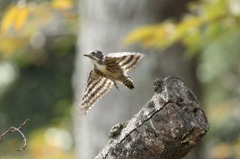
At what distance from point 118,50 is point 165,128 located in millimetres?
1927

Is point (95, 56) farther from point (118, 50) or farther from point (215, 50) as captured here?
point (215, 50)

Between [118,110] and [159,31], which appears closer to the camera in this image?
[159,31]

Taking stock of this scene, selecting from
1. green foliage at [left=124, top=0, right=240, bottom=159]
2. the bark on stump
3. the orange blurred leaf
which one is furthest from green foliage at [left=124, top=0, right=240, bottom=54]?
the bark on stump

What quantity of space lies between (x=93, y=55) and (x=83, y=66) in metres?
2.13

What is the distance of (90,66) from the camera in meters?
3.14

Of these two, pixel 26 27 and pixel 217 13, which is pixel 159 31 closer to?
pixel 217 13

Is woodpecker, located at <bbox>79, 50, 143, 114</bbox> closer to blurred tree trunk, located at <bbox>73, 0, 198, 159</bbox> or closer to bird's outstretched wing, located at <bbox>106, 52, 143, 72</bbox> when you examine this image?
bird's outstretched wing, located at <bbox>106, 52, 143, 72</bbox>

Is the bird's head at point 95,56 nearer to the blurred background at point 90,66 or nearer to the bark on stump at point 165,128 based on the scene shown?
the bark on stump at point 165,128

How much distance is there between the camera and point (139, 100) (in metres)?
3.10

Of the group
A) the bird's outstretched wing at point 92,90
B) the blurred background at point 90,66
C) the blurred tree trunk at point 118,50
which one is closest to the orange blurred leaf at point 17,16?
the blurred background at point 90,66

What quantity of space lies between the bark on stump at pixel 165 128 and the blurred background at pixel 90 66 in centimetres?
36

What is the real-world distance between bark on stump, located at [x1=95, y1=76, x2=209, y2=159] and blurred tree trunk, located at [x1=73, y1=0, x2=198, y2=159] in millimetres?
1820

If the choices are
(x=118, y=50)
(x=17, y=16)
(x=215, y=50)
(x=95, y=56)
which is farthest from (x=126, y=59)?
(x=215, y=50)

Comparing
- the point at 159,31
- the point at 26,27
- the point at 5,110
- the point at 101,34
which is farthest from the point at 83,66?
the point at 5,110
